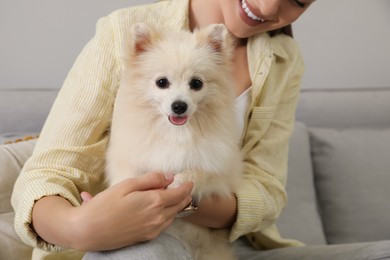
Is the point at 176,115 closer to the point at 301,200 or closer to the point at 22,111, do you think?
the point at 301,200

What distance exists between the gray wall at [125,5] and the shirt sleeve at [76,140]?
1.33 meters

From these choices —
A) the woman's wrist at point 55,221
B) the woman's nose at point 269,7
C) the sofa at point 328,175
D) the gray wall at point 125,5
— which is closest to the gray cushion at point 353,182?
the sofa at point 328,175

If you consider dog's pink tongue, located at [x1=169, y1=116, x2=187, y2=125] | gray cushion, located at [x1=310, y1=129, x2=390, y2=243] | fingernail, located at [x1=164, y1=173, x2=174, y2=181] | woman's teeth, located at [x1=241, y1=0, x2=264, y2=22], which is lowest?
gray cushion, located at [x1=310, y1=129, x2=390, y2=243]

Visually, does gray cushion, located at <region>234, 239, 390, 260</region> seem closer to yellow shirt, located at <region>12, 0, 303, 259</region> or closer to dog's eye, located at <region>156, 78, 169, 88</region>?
yellow shirt, located at <region>12, 0, 303, 259</region>

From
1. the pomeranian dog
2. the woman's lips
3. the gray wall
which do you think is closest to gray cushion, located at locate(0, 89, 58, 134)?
the gray wall

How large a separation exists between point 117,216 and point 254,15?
0.72 meters

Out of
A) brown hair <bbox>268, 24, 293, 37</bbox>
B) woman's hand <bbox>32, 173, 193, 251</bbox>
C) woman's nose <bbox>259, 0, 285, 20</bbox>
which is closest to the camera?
woman's hand <bbox>32, 173, 193, 251</bbox>

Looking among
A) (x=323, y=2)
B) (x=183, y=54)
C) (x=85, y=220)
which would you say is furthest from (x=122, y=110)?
(x=323, y=2)

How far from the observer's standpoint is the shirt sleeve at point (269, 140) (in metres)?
1.38

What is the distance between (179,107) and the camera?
3.56 feet

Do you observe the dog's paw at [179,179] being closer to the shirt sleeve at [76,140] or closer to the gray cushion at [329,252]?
the shirt sleeve at [76,140]

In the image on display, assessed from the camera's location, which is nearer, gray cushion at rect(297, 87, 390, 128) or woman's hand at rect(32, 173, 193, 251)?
woman's hand at rect(32, 173, 193, 251)

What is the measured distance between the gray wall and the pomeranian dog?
151 cm

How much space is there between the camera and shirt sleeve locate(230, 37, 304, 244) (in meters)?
1.38
